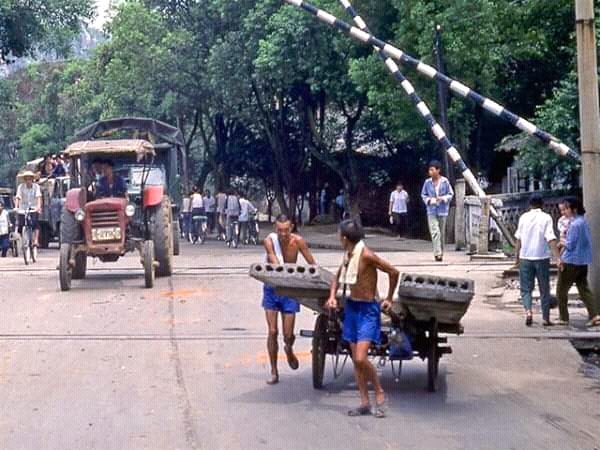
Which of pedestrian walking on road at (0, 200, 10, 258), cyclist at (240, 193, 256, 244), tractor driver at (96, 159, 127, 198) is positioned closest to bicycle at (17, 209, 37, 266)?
pedestrian walking on road at (0, 200, 10, 258)

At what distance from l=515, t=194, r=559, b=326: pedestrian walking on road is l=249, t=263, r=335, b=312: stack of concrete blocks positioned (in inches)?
188

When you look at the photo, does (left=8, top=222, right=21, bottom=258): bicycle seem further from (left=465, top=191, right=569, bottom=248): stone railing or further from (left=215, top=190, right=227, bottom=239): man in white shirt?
(left=465, top=191, right=569, bottom=248): stone railing

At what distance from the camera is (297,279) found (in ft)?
33.9

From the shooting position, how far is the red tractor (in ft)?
61.3

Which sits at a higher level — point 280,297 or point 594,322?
point 280,297

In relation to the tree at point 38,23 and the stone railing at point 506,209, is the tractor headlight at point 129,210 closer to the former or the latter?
the stone railing at point 506,209

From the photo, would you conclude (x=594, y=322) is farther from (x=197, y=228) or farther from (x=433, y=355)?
(x=197, y=228)

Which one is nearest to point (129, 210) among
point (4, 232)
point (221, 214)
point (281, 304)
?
point (281, 304)

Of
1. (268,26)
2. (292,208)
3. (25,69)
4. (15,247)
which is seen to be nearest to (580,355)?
(15,247)

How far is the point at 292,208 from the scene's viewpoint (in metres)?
49.0

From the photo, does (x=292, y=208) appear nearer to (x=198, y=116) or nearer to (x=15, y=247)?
(x=198, y=116)

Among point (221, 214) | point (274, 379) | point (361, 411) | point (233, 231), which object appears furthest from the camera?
point (221, 214)

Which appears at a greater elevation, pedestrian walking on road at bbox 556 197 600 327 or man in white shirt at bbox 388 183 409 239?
man in white shirt at bbox 388 183 409 239

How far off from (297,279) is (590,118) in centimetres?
619
